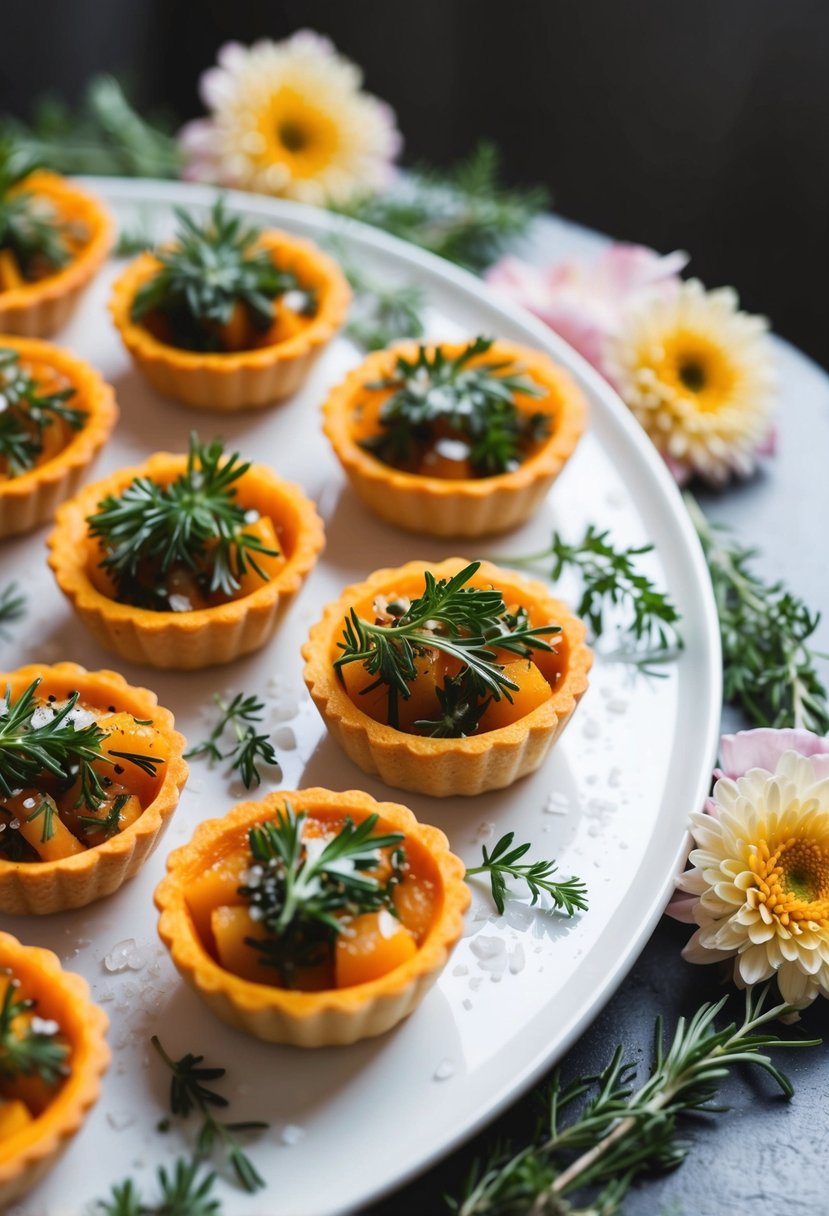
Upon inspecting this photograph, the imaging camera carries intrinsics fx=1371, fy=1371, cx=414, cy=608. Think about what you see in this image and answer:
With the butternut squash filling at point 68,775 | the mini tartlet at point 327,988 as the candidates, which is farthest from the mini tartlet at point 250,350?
the mini tartlet at point 327,988

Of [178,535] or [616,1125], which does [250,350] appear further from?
[616,1125]

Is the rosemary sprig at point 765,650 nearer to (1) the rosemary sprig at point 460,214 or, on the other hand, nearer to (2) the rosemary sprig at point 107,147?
(1) the rosemary sprig at point 460,214

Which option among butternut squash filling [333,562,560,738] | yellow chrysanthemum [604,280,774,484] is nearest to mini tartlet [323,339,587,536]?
yellow chrysanthemum [604,280,774,484]

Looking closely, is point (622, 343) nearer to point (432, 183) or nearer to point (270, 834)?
point (432, 183)

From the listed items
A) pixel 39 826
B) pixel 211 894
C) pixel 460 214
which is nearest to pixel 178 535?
pixel 39 826

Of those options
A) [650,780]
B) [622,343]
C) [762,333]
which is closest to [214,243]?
[622,343]
